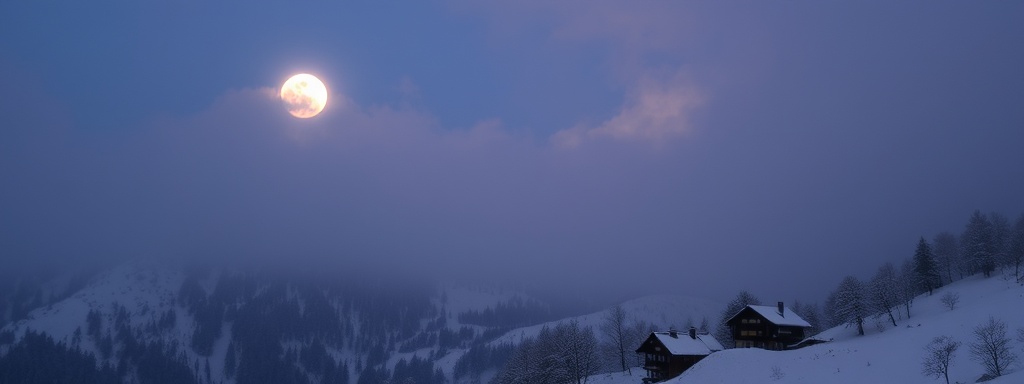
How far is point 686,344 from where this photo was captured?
7481 centimetres

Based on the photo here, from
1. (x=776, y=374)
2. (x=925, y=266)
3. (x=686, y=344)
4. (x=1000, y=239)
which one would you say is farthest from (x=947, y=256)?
(x=776, y=374)

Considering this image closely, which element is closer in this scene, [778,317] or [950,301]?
[950,301]

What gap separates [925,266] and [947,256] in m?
28.9

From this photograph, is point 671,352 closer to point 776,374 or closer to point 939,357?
point 776,374

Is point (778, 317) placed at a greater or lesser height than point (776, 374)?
greater

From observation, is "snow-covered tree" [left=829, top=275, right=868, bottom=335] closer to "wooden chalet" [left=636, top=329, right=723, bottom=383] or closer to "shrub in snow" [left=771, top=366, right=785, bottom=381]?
"wooden chalet" [left=636, top=329, right=723, bottom=383]

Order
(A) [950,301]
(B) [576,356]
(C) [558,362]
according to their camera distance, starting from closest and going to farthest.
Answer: (A) [950,301] < (B) [576,356] < (C) [558,362]

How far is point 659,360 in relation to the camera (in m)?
75.1

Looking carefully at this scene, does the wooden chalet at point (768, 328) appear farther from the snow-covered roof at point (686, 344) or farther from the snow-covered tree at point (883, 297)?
the snow-covered tree at point (883, 297)

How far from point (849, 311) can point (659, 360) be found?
2509 cm

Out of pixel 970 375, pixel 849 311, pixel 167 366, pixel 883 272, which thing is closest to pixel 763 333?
pixel 849 311

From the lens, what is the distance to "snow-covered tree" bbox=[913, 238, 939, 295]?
82500 millimetres

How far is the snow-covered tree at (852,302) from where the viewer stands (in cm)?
6614

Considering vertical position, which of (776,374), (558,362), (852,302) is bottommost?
(776,374)
